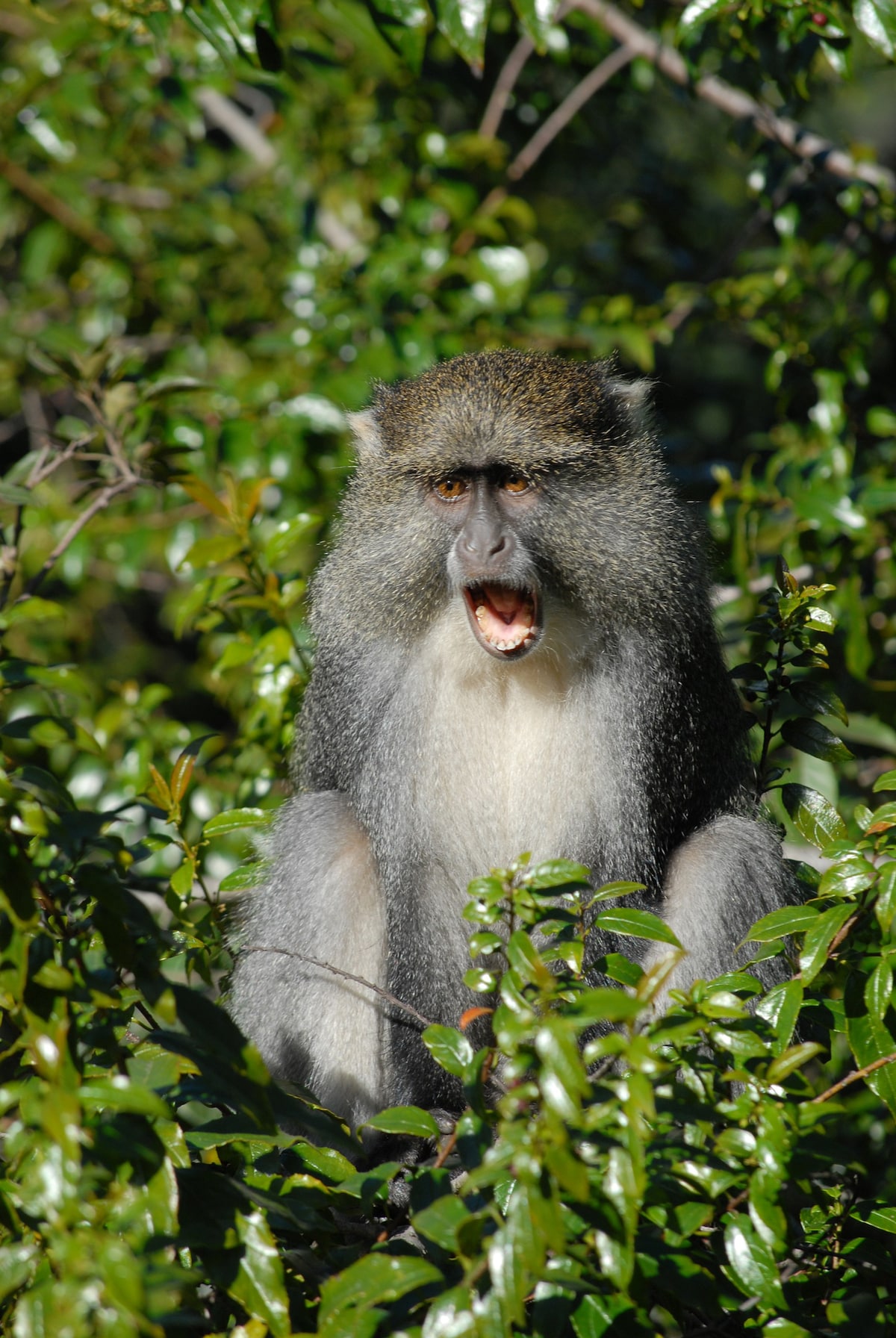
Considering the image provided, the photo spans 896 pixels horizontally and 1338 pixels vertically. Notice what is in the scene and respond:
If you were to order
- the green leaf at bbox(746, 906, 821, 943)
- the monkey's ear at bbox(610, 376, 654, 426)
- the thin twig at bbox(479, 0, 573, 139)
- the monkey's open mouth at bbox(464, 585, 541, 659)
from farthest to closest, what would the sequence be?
the thin twig at bbox(479, 0, 573, 139) → the monkey's ear at bbox(610, 376, 654, 426) → the monkey's open mouth at bbox(464, 585, 541, 659) → the green leaf at bbox(746, 906, 821, 943)

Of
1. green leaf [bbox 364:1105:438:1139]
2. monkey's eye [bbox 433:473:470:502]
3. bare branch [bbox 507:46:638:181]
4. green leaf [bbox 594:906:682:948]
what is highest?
bare branch [bbox 507:46:638:181]

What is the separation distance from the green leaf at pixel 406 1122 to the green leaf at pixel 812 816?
1.08 metres

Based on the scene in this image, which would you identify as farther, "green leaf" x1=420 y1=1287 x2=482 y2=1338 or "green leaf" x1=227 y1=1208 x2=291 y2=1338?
"green leaf" x1=227 y1=1208 x2=291 y2=1338

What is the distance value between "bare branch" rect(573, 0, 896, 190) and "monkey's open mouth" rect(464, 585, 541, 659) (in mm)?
2274

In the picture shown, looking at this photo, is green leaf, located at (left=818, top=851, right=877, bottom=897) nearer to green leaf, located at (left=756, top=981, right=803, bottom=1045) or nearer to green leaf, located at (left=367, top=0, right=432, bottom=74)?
green leaf, located at (left=756, top=981, right=803, bottom=1045)

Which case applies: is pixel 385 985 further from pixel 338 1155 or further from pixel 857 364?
pixel 857 364

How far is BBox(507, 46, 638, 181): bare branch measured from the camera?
16.9 ft

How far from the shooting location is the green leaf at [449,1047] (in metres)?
1.87

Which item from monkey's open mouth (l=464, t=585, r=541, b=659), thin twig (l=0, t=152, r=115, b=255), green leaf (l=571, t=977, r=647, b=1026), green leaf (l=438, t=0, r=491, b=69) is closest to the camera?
green leaf (l=571, t=977, r=647, b=1026)

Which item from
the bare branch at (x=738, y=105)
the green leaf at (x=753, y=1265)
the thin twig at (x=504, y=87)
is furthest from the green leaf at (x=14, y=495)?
the thin twig at (x=504, y=87)

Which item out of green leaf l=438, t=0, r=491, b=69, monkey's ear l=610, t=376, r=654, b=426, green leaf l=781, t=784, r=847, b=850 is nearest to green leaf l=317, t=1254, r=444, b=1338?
green leaf l=781, t=784, r=847, b=850

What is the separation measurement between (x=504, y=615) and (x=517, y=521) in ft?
0.80

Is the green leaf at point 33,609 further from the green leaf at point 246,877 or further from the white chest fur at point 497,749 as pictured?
the white chest fur at point 497,749

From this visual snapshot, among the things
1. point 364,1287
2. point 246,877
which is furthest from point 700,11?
point 364,1287
